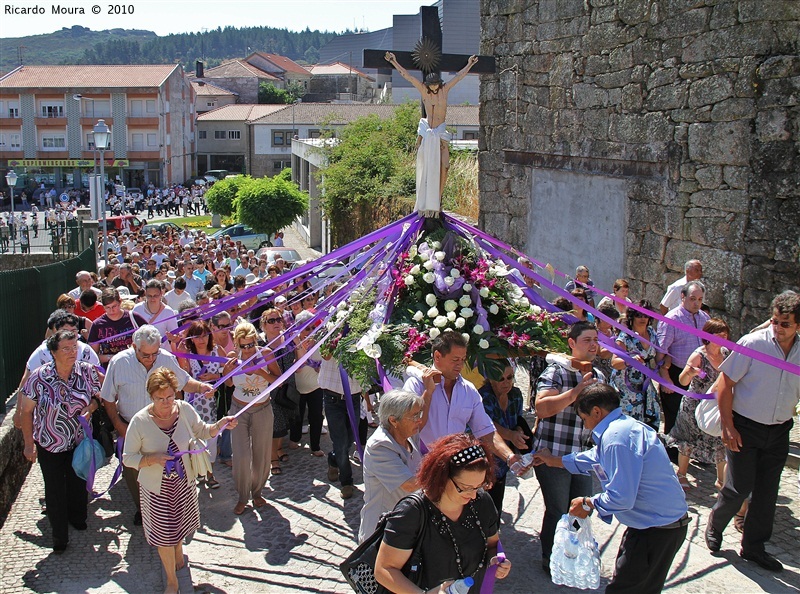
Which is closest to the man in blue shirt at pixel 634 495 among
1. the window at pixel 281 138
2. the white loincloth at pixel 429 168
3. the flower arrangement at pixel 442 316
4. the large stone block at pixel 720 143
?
the flower arrangement at pixel 442 316

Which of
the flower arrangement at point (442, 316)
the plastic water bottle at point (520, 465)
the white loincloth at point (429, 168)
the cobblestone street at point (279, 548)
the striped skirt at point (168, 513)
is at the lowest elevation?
the cobblestone street at point (279, 548)

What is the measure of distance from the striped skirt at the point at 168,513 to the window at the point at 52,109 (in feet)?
226

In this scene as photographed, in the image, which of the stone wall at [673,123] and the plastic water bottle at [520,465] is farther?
the stone wall at [673,123]

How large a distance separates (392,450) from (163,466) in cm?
191

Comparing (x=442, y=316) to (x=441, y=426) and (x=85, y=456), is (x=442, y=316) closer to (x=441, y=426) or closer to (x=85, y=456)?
(x=441, y=426)

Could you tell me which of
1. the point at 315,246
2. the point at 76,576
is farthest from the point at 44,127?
the point at 76,576

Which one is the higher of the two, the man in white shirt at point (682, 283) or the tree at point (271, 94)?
the tree at point (271, 94)

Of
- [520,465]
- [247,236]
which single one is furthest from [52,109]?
[520,465]

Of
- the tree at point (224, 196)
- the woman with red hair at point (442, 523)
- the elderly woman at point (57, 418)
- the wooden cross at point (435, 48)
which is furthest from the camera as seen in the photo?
the tree at point (224, 196)

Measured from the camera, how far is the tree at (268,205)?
104 feet

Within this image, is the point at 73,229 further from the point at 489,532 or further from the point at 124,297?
the point at 489,532

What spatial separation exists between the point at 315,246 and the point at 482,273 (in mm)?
30661

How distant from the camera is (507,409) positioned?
6.45 m

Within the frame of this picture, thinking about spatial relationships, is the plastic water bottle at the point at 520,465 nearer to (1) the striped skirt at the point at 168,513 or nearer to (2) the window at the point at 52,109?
(1) the striped skirt at the point at 168,513
